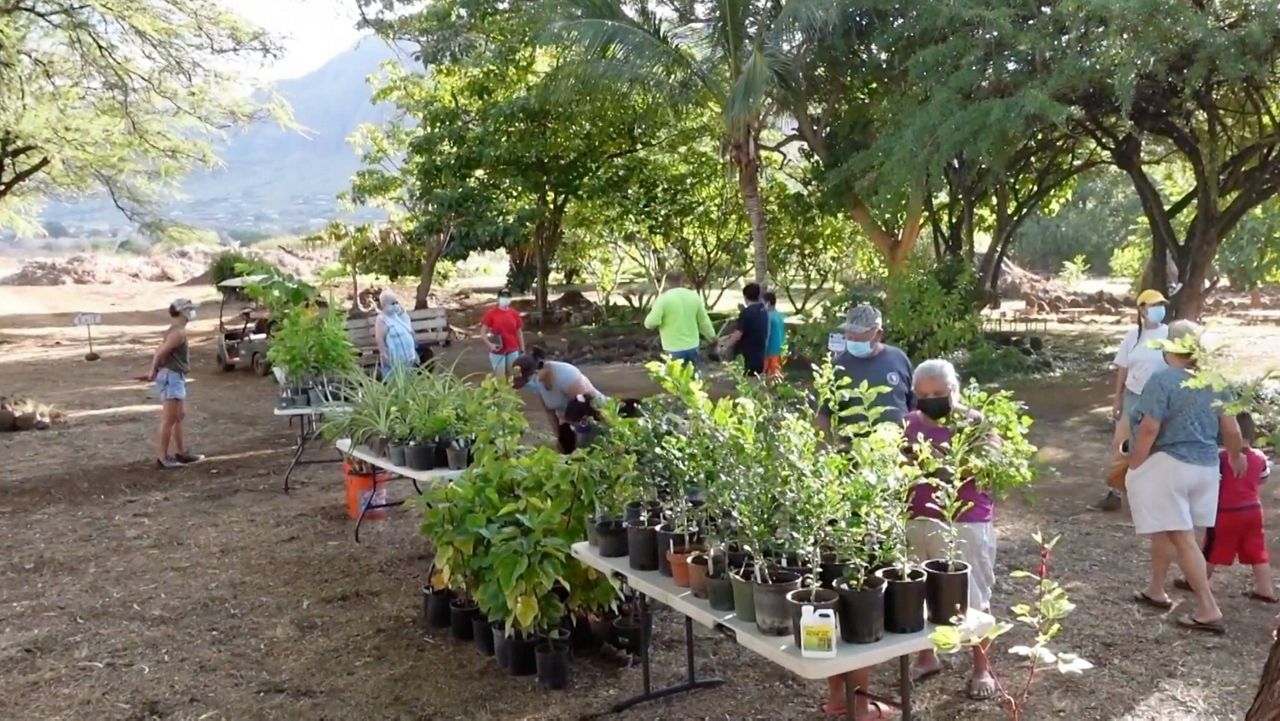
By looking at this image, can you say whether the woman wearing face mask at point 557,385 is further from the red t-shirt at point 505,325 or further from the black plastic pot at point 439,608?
the red t-shirt at point 505,325

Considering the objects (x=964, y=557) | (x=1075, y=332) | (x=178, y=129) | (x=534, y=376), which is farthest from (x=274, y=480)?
(x=1075, y=332)

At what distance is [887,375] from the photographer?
5008 millimetres

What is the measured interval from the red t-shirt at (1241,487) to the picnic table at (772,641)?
84.6 inches

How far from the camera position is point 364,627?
5.45m

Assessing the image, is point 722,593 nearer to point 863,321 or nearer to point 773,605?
point 773,605

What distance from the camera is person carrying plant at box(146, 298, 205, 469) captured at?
8.99m

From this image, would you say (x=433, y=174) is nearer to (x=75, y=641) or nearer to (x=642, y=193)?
(x=642, y=193)

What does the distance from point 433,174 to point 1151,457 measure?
598 inches

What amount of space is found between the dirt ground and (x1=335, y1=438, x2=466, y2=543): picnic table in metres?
0.18

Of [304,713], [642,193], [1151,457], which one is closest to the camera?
[304,713]

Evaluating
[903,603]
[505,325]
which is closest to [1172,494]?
[903,603]

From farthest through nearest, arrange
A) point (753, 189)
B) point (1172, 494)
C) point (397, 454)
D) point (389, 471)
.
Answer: point (753, 189) < point (389, 471) < point (397, 454) < point (1172, 494)

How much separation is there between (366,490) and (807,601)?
4759 millimetres

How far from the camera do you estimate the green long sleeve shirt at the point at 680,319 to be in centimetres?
1016
